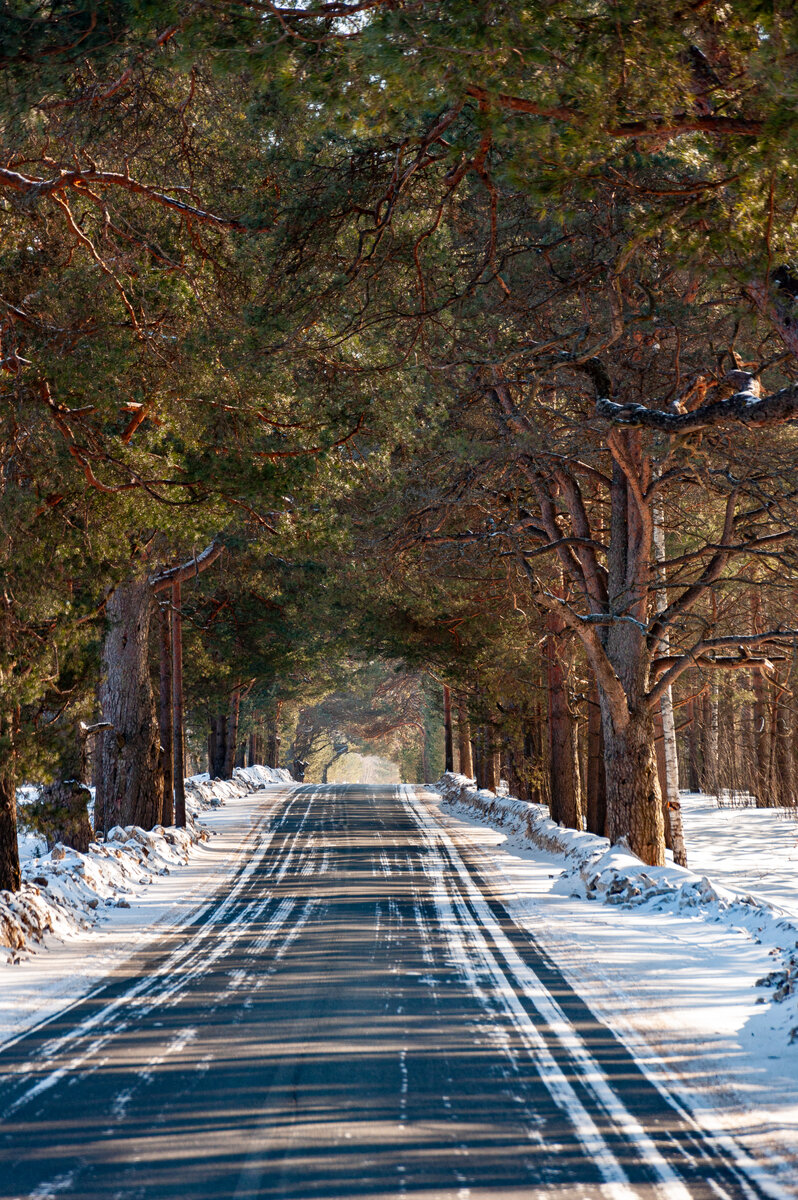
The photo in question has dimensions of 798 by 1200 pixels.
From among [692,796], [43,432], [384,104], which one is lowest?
[692,796]

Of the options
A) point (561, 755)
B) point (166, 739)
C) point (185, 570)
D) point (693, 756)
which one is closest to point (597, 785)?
point (561, 755)

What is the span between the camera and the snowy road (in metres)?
4.48

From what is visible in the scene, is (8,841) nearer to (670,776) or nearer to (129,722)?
(129,722)

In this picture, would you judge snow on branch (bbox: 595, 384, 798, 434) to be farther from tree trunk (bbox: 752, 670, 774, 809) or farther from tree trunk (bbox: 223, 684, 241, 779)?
tree trunk (bbox: 223, 684, 241, 779)

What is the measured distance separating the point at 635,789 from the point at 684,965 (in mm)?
6907

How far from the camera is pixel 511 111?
6.89 meters

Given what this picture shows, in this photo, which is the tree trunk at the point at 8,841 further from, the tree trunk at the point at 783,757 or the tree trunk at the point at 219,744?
the tree trunk at the point at 219,744

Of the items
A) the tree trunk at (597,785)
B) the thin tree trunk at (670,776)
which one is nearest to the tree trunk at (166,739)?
the tree trunk at (597,785)

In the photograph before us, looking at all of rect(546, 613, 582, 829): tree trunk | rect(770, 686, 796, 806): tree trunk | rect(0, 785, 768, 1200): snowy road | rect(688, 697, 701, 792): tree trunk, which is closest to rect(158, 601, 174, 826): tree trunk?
rect(546, 613, 582, 829): tree trunk

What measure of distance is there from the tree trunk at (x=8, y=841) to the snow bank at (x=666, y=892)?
660cm

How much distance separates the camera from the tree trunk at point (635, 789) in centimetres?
1530

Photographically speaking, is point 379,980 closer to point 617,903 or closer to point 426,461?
point 617,903

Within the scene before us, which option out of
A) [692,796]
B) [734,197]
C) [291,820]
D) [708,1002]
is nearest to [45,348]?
[734,197]

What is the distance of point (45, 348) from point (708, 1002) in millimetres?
8080
